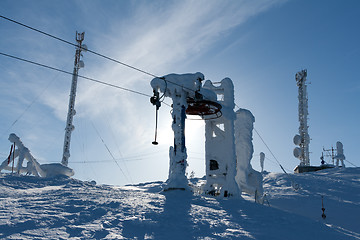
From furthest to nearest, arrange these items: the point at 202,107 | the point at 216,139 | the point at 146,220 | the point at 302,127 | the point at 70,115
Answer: the point at 302,127 → the point at 70,115 → the point at 216,139 → the point at 202,107 → the point at 146,220

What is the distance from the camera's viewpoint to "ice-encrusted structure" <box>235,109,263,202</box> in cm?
2295

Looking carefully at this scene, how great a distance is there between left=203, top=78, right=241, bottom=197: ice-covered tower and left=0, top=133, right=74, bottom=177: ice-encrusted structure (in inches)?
365

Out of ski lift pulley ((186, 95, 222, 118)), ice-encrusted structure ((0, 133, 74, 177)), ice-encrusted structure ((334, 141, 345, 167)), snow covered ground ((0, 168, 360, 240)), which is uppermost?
ski lift pulley ((186, 95, 222, 118))

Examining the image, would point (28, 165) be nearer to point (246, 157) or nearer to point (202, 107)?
point (202, 107)

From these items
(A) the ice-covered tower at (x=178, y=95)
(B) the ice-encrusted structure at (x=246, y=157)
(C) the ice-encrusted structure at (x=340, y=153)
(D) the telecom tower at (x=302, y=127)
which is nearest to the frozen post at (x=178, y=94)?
(A) the ice-covered tower at (x=178, y=95)

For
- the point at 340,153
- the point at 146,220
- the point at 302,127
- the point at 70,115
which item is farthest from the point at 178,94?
the point at 302,127

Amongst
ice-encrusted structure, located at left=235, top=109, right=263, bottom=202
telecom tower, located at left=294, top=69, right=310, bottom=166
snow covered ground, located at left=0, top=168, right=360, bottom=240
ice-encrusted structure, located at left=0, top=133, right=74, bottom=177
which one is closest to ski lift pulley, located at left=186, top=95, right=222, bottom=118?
ice-encrusted structure, located at left=235, top=109, right=263, bottom=202

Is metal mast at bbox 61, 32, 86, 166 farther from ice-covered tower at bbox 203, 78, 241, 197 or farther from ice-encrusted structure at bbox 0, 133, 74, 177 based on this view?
ice-covered tower at bbox 203, 78, 241, 197

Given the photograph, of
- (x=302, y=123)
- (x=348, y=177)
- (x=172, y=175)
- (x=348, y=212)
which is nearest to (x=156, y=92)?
(x=172, y=175)

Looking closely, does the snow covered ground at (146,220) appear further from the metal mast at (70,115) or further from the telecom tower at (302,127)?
the telecom tower at (302,127)

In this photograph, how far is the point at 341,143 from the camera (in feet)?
127

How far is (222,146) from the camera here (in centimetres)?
2162

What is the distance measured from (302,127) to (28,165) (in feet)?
119

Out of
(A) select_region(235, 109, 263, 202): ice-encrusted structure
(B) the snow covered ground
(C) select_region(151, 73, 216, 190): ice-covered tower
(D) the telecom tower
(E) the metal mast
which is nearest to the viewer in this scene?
(B) the snow covered ground
